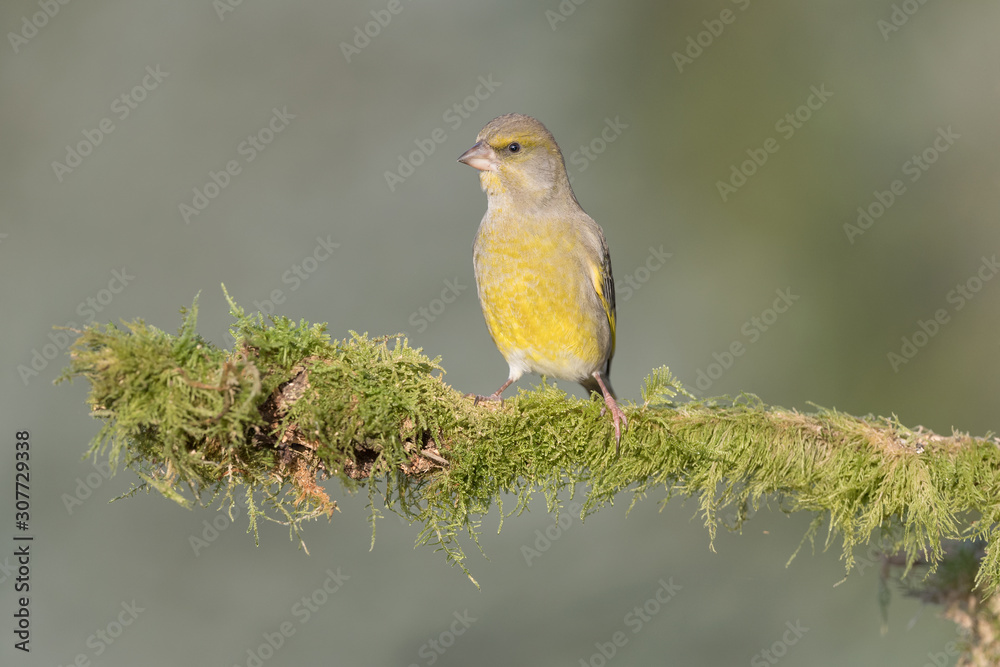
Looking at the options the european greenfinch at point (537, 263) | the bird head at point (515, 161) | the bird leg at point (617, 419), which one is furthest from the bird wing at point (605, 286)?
the bird leg at point (617, 419)

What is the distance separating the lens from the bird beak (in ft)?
13.1

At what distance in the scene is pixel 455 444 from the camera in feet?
9.18

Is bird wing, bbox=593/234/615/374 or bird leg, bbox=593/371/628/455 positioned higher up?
bird wing, bbox=593/234/615/374

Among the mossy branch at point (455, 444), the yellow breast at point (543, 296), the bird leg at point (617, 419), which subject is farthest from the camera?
the yellow breast at point (543, 296)

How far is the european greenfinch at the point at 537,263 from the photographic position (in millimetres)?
3773

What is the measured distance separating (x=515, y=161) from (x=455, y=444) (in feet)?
5.66

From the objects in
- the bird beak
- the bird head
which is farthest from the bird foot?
the bird beak

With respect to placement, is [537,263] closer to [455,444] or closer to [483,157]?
[483,157]

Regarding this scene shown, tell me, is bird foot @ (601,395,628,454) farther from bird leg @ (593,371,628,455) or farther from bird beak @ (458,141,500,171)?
bird beak @ (458,141,500,171)

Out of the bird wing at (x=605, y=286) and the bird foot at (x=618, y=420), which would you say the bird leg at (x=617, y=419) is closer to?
the bird foot at (x=618, y=420)

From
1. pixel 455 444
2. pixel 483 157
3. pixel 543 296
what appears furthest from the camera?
pixel 483 157

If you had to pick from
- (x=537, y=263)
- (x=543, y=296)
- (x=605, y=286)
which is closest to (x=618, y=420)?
(x=543, y=296)

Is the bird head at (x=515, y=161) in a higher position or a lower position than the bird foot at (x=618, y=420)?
higher

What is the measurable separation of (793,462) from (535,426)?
927mm
